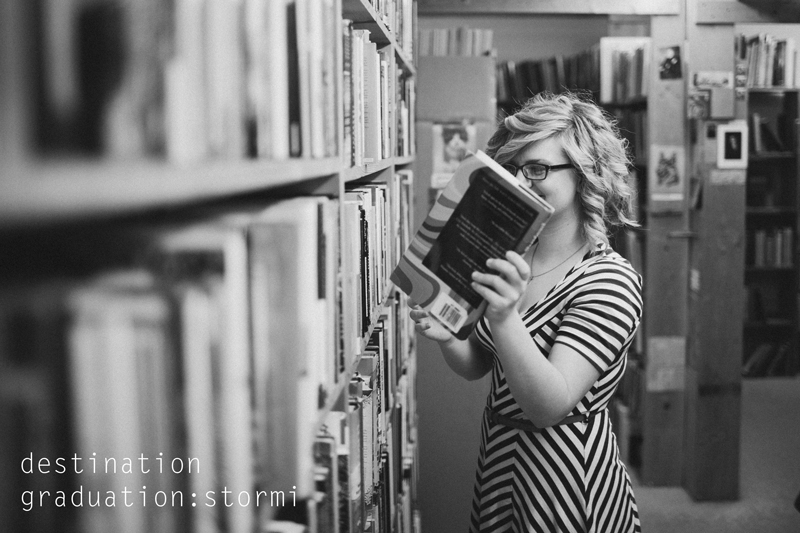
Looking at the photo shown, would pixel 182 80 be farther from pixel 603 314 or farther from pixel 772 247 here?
pixel 772 247

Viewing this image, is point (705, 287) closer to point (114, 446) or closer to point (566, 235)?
point (566, 235)

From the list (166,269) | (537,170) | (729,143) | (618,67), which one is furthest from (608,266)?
(618,67)

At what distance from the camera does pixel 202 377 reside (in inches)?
21.2

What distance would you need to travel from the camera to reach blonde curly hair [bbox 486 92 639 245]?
1.59m

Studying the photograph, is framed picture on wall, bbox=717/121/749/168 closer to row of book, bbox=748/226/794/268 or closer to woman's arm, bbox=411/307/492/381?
woman's arm, bbox=411/307/492/381

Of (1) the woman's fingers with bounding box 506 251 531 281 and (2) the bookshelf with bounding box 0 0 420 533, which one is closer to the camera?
(2) the bookshelf with bounding box 0 0 420 533

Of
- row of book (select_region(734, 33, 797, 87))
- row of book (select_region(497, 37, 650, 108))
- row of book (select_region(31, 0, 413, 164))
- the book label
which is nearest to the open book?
the book label

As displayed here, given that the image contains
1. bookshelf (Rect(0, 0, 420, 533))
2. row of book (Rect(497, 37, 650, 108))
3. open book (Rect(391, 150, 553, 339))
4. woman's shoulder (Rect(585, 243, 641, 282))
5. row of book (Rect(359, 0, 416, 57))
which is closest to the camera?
bookshelf (Rect(0, 0, 420, 533))

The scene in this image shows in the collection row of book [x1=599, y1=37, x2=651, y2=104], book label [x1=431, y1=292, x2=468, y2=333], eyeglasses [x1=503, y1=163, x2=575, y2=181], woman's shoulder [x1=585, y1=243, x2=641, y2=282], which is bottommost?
book label [x1=431, y1=292, x2=468, y2=333]

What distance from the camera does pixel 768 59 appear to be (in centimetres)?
578

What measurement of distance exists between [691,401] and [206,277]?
3.66m

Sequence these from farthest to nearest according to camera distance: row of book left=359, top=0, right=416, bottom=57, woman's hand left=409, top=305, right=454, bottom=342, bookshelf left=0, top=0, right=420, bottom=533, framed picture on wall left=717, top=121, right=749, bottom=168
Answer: framed picture on wall left=717, top=121, right=749, bottom=168 < row of book left=359, top=0, right=416, bottom=57 < woman's hand left=409, top=305, right=454, bottom=342 < bookshelf left=0, top=0, right=420, bottom=533

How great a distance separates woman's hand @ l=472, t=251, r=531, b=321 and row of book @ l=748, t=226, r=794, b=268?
547 centimetres

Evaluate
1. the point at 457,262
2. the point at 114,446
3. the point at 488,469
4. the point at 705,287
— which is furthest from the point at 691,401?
the point at 114,446
